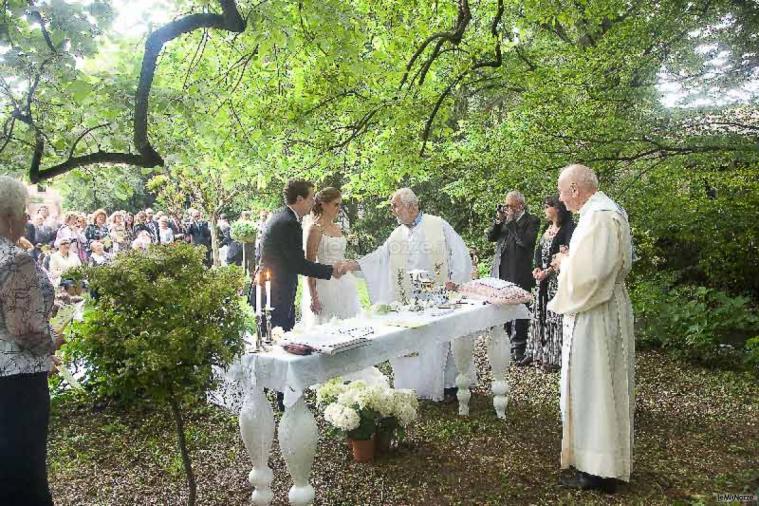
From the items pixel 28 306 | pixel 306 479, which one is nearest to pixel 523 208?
pixel 306 479

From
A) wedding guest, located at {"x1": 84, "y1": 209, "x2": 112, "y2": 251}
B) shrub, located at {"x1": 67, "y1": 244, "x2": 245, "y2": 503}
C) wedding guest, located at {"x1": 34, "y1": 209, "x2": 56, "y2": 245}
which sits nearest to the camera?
shrub, located at {"x1": 67, "y1": 244, "x2": 245, "y2": 503}

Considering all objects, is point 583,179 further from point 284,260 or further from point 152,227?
point 152,227

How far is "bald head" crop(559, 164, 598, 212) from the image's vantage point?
4.11 m

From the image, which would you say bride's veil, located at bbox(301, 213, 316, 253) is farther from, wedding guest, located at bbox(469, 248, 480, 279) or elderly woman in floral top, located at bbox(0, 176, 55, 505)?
elderly woman in floral top, located at bbox(0, 176, 55, 505)

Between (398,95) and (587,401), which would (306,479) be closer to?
(587,401)

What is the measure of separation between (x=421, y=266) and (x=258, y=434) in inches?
109

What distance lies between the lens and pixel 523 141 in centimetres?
711

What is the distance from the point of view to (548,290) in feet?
23.9

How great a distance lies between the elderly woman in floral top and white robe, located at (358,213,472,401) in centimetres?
345

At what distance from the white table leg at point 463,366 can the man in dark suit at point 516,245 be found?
213cm

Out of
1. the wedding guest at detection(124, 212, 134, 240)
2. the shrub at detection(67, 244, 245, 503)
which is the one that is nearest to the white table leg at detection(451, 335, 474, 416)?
the shrub at detection(67, 244, 245, 503)

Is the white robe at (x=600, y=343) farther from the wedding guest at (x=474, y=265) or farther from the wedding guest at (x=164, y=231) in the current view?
the wedding guest at (x=164, y=231)

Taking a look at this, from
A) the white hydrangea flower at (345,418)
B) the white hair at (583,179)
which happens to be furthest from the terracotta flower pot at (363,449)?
the white hair at (583,179)

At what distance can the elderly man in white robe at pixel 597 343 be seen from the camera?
3965 mm
